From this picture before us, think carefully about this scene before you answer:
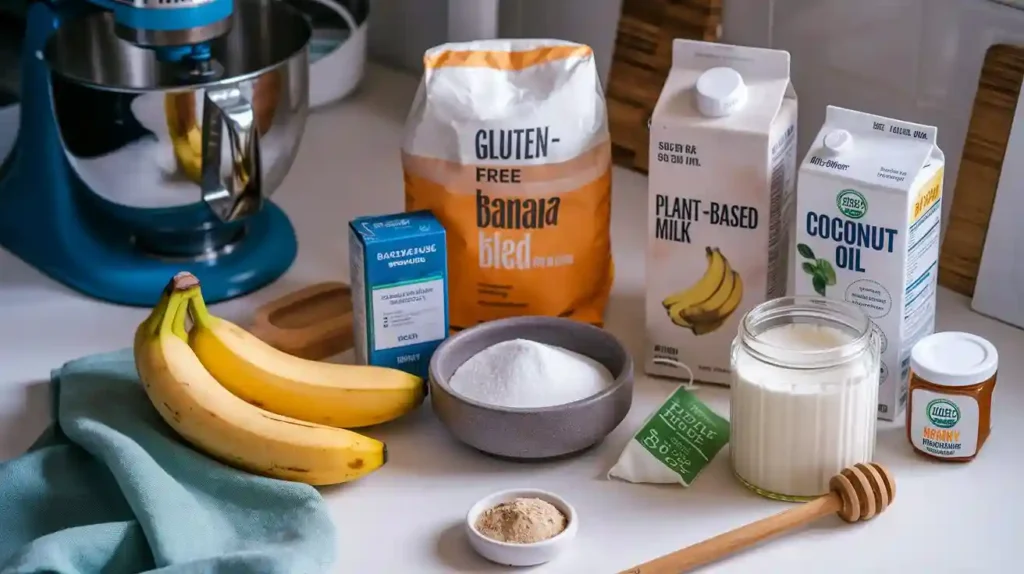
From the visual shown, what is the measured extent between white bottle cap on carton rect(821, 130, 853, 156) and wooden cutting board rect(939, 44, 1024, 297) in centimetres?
21

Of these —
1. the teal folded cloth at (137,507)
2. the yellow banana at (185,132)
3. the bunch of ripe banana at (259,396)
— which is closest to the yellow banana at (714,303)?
the bunch of ripe banana at (259,396)

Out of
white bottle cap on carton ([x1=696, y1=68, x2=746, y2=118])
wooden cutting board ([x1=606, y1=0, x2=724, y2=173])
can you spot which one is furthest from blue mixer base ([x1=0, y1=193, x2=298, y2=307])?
white bottle cap on carton ([x1=696, y1=68, x2=746, y2=118])

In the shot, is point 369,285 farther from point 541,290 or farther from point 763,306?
point 763,306

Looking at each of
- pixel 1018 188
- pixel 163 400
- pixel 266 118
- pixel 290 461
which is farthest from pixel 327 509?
pixel 1018 188

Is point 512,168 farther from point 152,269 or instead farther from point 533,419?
point 152,269

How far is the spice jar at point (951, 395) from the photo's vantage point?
3.47 feet

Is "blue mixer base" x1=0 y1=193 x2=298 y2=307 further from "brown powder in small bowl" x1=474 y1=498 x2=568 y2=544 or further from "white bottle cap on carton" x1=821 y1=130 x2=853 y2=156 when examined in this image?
"white bottle cap on carton" x1=821 y1=130 x2=853 y2=156

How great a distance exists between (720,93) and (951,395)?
0.95 feet

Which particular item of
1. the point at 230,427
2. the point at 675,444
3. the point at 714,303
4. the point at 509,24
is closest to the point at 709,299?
the point at 714,303

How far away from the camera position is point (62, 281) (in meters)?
1.41

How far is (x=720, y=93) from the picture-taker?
3.70 feet

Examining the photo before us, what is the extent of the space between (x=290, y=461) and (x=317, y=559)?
103mm

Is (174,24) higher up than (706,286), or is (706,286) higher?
(174,24)

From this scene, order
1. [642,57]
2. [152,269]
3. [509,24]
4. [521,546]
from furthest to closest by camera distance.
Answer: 1. [509,24]
2. [642,57]
3. [152,269]
4. [521,546]
